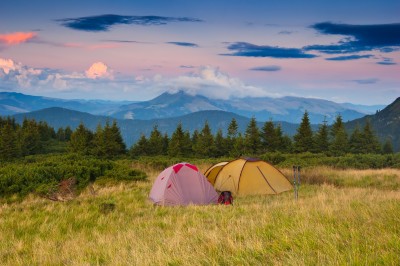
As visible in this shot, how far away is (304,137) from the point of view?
54875mm

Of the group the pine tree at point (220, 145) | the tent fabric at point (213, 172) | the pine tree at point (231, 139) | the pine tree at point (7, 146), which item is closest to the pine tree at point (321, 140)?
the pine tree at point (231, 139)

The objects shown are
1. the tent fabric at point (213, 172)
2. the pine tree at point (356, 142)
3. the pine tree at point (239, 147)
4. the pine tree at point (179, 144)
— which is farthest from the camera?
the pine tree at point (179, 144)

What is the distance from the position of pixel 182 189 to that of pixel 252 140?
42025 millimetres

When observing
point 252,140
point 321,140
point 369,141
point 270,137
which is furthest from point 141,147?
point 369,141

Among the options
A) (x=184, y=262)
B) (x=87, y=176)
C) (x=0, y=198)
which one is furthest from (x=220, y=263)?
(x=87, y=176)

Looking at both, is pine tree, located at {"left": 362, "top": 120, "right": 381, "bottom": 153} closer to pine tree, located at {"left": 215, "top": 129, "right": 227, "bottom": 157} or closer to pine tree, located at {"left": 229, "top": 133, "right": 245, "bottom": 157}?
pine tree, located at {"left": 229, "top": 133, "right": 245, "bottom": 157}

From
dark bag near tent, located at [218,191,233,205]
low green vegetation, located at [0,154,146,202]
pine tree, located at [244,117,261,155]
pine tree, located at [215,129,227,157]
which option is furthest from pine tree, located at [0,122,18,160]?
dark bag near tent, located at [218,191,233,205]

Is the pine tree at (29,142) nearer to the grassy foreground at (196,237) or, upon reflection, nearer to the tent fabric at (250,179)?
the tent fabric at (250,179)

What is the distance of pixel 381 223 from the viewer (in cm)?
536

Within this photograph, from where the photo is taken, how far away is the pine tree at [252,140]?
5428 cm

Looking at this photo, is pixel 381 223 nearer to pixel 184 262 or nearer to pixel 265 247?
pixel 265 247

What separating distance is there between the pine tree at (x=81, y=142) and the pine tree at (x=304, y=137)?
33.8 m

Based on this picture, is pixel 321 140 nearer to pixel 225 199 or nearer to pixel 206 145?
pixel 206 145

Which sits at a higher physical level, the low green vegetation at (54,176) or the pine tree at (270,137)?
the low green vegetation at (54,176)
